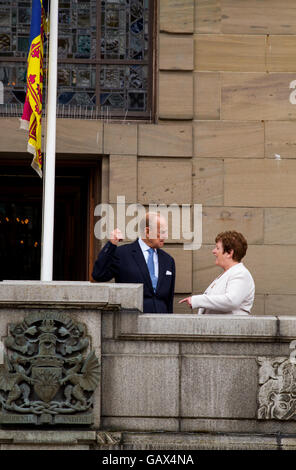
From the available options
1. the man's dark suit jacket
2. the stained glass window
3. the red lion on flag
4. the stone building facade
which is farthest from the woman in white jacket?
the stained glass window

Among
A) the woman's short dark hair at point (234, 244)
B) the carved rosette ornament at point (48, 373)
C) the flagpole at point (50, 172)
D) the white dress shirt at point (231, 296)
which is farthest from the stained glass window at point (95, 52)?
the carved rosette ornament at point (48, 373)

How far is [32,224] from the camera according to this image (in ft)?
41.2

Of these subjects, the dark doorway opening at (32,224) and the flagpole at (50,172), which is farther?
the dark doorway opening at (32,224)

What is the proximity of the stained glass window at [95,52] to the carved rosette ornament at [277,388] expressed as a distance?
465cm

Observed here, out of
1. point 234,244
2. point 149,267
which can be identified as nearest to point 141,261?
point 149,267

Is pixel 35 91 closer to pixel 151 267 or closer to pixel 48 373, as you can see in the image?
pixel 151 267

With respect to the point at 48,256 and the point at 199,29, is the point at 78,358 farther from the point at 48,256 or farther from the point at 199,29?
the point at 199,29

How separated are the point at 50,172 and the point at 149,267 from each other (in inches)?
56.5

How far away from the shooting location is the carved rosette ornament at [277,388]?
7734 millimetres

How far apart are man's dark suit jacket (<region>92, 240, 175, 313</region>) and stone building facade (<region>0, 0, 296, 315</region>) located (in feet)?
5.77

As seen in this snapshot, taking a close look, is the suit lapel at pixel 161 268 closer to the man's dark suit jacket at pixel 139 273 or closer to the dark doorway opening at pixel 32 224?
the man's dark suit jacket at pixel 139 273

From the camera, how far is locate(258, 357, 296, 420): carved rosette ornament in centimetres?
773

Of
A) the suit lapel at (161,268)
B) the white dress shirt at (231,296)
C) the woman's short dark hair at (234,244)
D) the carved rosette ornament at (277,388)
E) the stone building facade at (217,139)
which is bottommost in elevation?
the carved rosette ornament at (277,388)
